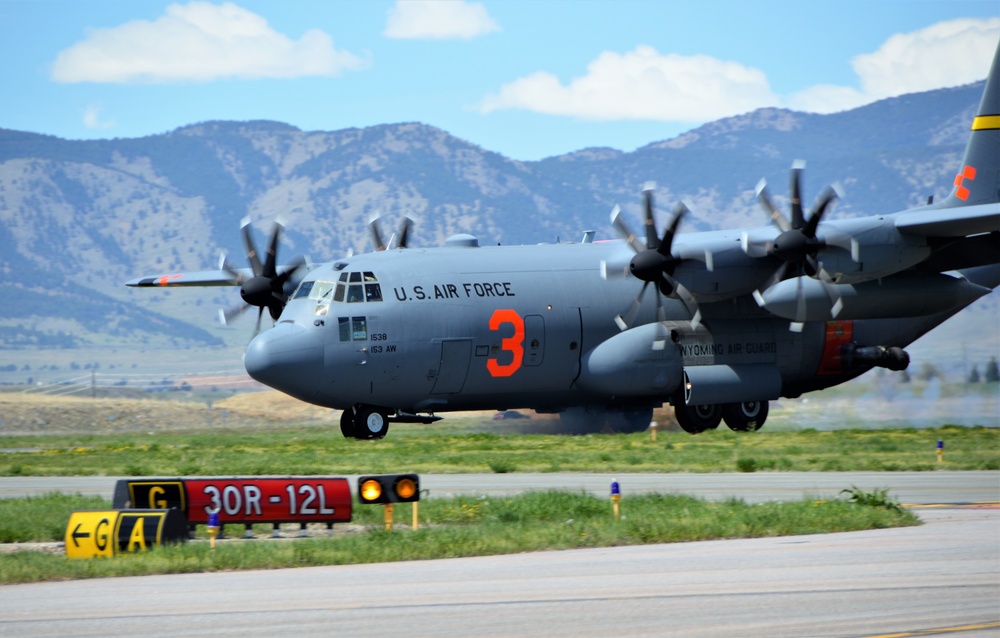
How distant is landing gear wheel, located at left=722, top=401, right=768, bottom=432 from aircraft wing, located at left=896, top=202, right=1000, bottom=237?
326 inches

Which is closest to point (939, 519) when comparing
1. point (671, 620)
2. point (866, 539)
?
point (866, 539)

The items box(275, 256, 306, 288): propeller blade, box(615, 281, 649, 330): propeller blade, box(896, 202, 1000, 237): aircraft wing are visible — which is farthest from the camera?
box(275, 256, 306, 288): propeller blade

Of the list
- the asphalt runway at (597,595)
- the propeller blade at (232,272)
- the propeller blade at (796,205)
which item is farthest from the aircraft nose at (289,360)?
the asphalt runway at (597,595)

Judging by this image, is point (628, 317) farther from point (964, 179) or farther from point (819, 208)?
point (964, 179)

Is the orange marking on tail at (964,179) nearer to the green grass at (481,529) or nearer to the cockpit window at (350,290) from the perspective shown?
the cockpit window at (350,290)

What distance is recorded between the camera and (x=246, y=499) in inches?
744

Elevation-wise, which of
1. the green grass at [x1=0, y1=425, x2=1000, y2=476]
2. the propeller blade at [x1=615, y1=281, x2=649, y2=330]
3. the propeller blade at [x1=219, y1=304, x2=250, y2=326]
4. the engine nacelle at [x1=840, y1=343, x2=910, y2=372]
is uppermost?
the propeller blade at [x1=219, y1=304, x2=250, y2=326]

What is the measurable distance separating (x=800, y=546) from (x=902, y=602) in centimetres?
407

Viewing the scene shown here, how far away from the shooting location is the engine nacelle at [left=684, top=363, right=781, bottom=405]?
35438 millimetres

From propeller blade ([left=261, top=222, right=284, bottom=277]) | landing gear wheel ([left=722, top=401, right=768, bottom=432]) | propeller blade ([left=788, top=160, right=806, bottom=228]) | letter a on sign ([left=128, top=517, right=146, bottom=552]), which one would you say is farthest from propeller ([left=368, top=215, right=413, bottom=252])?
letter a on sign ([left=128, top=517, right=146, bottom=552])

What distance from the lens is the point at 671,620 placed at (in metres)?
12.4

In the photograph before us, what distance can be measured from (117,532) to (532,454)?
659 inches

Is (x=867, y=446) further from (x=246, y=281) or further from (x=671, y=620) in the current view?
(x=671, y=620)

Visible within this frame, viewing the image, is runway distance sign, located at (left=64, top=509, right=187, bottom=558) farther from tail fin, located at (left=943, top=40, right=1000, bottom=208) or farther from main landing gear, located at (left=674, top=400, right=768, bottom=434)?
tail fin, located at (left=943, top=40, right=1000, bottom=208)
